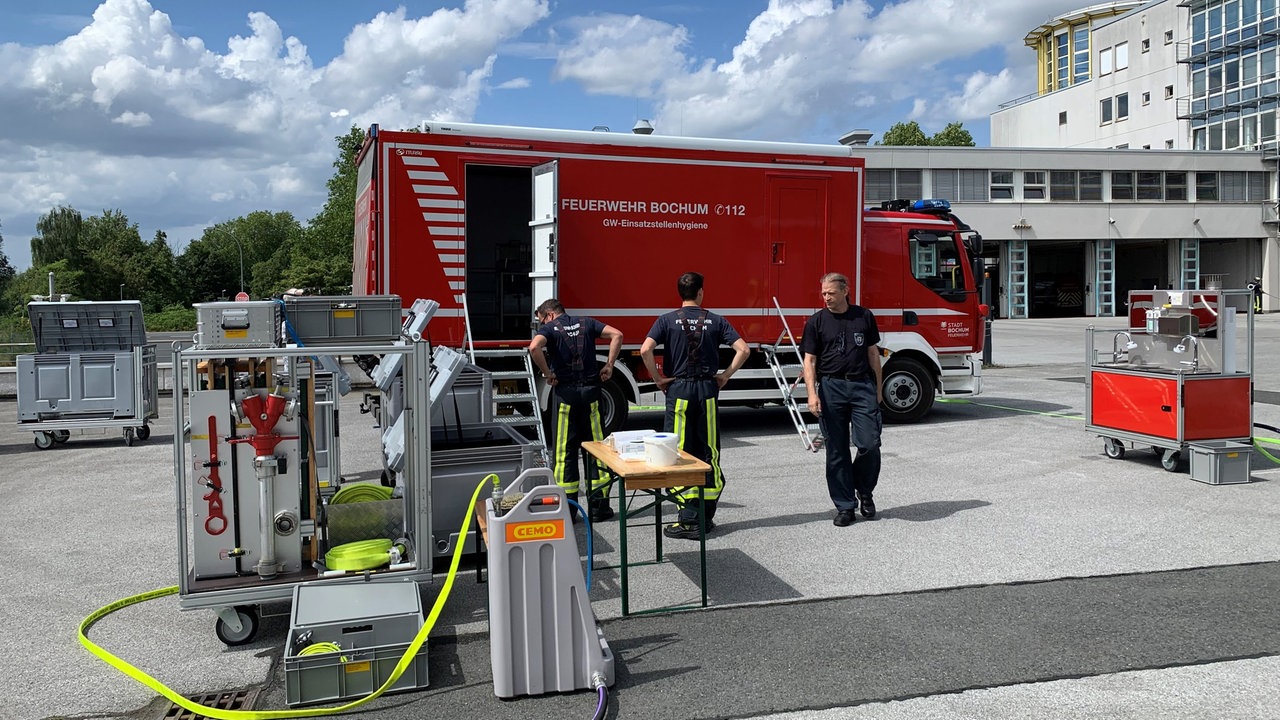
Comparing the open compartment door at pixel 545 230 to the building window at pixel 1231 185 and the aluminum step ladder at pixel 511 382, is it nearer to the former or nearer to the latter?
the aluminum step ladder at pixel 511 382

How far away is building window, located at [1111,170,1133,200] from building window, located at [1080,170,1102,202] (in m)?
0.75

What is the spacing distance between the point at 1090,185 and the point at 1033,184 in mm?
2855

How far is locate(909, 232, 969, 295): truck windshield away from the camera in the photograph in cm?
1204

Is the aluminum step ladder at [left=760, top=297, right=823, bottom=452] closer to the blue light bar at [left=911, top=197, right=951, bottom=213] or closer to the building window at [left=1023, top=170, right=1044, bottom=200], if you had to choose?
the blue light bar at [left=911, top=197, right=951, bottom=213]

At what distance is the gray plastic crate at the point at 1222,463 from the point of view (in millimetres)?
8008

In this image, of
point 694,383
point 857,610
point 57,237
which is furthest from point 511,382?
point 57,237

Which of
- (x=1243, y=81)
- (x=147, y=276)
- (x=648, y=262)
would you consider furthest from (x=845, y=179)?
(x=147, y=276)

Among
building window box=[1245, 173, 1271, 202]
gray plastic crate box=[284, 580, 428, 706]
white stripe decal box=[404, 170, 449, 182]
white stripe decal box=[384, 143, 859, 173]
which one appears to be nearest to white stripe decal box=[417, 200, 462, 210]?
white stripe decal box=[404, 170, 449, 182]

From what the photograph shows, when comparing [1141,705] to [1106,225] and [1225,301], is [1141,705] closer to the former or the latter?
[1225,301]

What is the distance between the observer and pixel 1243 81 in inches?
1816

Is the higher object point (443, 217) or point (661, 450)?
point (443, 217)

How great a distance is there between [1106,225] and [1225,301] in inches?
1521

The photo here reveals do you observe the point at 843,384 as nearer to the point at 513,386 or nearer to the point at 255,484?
the point at 255,484

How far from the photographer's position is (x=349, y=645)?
409 centimetres
